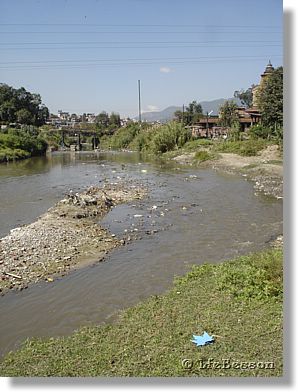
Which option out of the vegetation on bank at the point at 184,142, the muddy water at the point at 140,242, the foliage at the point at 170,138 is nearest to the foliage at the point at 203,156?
the vegetation on bank at the point at 184,142

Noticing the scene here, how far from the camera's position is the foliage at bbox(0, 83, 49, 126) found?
3230cm

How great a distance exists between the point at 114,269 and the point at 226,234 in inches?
125

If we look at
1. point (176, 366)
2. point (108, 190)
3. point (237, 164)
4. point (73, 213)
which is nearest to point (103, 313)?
point (176, 366)

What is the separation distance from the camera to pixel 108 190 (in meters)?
15.8

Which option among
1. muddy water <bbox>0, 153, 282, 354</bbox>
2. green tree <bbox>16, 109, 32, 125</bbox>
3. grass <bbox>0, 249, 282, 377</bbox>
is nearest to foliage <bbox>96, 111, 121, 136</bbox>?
green tree <bbox>16, 109, 32, 125</bbox>

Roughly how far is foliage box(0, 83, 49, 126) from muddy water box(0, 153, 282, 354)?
651 inches

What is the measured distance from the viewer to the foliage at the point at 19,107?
3230 cm

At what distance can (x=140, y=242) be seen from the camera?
28.4ft

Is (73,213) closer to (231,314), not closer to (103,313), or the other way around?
(103,313)

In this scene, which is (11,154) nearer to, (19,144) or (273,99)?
(19,144)

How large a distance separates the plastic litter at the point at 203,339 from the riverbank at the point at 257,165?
10218mm

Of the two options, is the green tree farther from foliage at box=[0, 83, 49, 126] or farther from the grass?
the grass

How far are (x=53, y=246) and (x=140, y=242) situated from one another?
1.87m

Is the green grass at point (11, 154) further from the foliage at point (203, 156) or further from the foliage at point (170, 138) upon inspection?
the foliage at point (203, 156)
